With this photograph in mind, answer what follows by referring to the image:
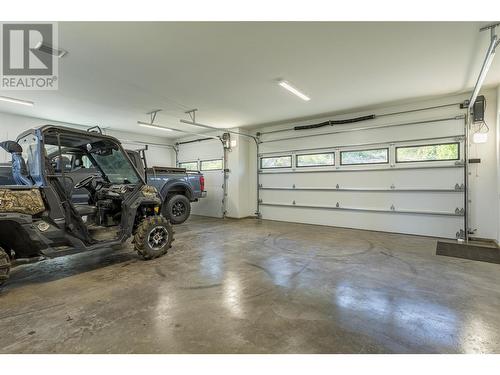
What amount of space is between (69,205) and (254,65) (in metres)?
3.40

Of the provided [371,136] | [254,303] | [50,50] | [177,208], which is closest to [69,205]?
[50,50]

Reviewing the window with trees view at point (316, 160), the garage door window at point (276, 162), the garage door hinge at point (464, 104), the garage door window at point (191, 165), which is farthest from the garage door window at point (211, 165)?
the garage door hinge at point (464, 104)

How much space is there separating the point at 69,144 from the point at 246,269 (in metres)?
3.39

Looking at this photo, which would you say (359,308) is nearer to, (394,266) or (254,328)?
(254,328)

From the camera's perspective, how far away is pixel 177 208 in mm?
7145

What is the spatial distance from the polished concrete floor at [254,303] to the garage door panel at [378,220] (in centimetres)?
188

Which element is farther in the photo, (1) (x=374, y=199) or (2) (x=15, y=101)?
(1) (x=374, y=199)

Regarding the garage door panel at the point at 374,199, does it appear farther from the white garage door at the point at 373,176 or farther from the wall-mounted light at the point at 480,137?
the wall-mounted light at the point at 480,137

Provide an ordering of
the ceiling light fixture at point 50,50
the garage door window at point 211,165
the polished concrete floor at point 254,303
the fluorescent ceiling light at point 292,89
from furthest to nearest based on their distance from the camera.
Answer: the garage door window at point 211,165 < the fluorescent ceiling light at point 292,89 < the ceiling light fixture at point 50,50 < the polished concrete floor at point 254,303

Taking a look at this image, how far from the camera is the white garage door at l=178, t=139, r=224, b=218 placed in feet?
29.7

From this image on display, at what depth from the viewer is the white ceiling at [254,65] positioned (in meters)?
3.01

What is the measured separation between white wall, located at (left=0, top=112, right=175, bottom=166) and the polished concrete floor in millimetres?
5359

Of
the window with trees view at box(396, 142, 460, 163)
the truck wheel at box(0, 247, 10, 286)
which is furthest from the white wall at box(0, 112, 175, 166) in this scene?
the window with trees view at box(396, 142, 460, 163)

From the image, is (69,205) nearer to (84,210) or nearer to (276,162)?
(84,210)
